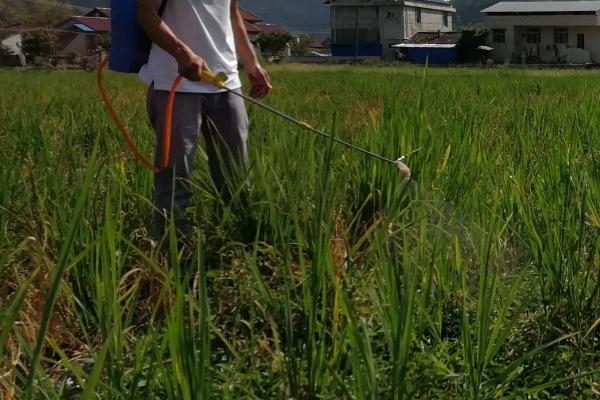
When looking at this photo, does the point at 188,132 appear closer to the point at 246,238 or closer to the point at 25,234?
the point at 246,238

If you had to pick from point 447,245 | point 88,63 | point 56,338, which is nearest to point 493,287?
point 447,245

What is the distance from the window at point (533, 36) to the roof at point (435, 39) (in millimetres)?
3606

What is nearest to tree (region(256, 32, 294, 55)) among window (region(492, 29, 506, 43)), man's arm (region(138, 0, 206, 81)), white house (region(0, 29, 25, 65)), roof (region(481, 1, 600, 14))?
roof (region(481, 1, 600, 14))

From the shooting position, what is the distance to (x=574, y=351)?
1.06 meters

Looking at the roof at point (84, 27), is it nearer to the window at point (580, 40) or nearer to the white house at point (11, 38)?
the white house at point (11, 38)

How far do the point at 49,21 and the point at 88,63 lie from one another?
2769 cm

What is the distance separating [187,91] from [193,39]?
5.1 inches

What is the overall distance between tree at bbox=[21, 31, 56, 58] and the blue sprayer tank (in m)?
37.9

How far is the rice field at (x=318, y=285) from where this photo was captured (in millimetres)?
Answer: 820

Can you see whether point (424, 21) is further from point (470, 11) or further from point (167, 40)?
point (470, 11)

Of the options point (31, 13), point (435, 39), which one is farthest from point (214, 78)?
point (31, 13)

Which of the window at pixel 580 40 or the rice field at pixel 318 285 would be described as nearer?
the rice field at pixel 318 285

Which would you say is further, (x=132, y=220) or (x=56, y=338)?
(x=132, y=220)

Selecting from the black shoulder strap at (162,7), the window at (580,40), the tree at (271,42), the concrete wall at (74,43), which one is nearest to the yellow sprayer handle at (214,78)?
the black shoulder strap at (162,7)
